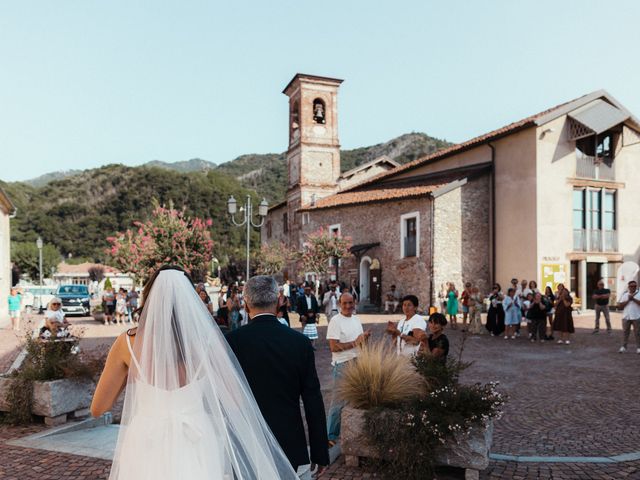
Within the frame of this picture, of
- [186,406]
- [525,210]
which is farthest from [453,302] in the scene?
[186,406]

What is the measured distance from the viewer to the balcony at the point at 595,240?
2280cm

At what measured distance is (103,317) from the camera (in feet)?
72.4

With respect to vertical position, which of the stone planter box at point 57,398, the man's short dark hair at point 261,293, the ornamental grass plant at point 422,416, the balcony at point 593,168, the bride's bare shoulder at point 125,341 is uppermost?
the balcony at point 593,168

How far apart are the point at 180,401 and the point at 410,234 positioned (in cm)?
2396

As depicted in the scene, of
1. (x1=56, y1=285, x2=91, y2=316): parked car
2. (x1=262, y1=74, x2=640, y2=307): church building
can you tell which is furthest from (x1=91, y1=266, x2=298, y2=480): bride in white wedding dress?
(x1=56, y1=285, x2=91, y2=316): parked car

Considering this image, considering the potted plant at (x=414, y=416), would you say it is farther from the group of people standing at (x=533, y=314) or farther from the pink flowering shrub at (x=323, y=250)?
the pink flowering shrub at (x=323, y=250)

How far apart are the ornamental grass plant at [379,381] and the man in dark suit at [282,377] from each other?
1964 millimetres

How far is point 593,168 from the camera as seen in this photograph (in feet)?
76.2

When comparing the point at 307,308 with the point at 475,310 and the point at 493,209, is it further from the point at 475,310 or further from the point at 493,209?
the point at 493,209

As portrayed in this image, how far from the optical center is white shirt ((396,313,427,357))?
5937mm

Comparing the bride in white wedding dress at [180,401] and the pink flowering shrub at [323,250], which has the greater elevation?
the pink flowering shrub at [323,250]

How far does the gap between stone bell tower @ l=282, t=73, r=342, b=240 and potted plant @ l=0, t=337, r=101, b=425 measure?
30597mm

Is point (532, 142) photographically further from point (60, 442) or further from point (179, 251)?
point (60, 442)

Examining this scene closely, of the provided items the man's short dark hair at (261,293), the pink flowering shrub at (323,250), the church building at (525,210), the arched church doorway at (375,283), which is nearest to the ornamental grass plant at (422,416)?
the man's short dark hair at (261,293)
